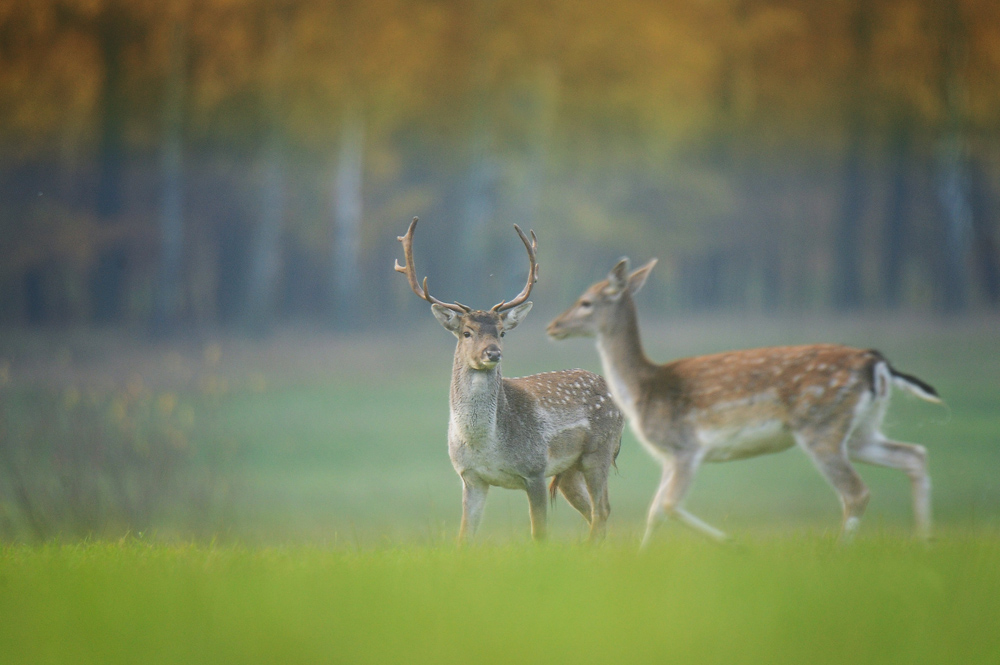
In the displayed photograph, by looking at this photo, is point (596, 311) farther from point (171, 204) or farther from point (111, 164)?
point (111, 164)

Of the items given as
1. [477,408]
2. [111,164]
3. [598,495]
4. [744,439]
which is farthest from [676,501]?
[111,164]

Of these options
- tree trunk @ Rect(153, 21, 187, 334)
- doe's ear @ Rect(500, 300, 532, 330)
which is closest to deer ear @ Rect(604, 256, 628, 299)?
doe's ear @ Rect(500, 300, 532, 330)

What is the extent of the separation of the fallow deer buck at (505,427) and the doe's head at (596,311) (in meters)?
0.43

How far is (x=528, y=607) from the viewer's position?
3805mm

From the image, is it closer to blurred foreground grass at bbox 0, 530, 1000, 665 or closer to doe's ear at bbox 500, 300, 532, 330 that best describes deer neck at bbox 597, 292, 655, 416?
doe's ear at bbox 500, 300, 532, 330

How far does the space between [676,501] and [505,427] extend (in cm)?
139

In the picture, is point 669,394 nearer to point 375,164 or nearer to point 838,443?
point 838,443

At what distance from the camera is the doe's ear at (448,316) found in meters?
6.16

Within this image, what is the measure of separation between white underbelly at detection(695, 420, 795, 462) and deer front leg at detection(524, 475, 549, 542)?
119 cm

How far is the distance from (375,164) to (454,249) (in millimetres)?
1951

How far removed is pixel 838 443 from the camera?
5.13 metres

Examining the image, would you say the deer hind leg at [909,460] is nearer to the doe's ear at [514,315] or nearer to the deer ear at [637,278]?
the deer ear at [637,278]

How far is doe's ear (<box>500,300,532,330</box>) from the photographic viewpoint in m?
6.24

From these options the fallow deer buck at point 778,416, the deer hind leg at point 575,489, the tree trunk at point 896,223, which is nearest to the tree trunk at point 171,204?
the deer hind leg at point 575,489
